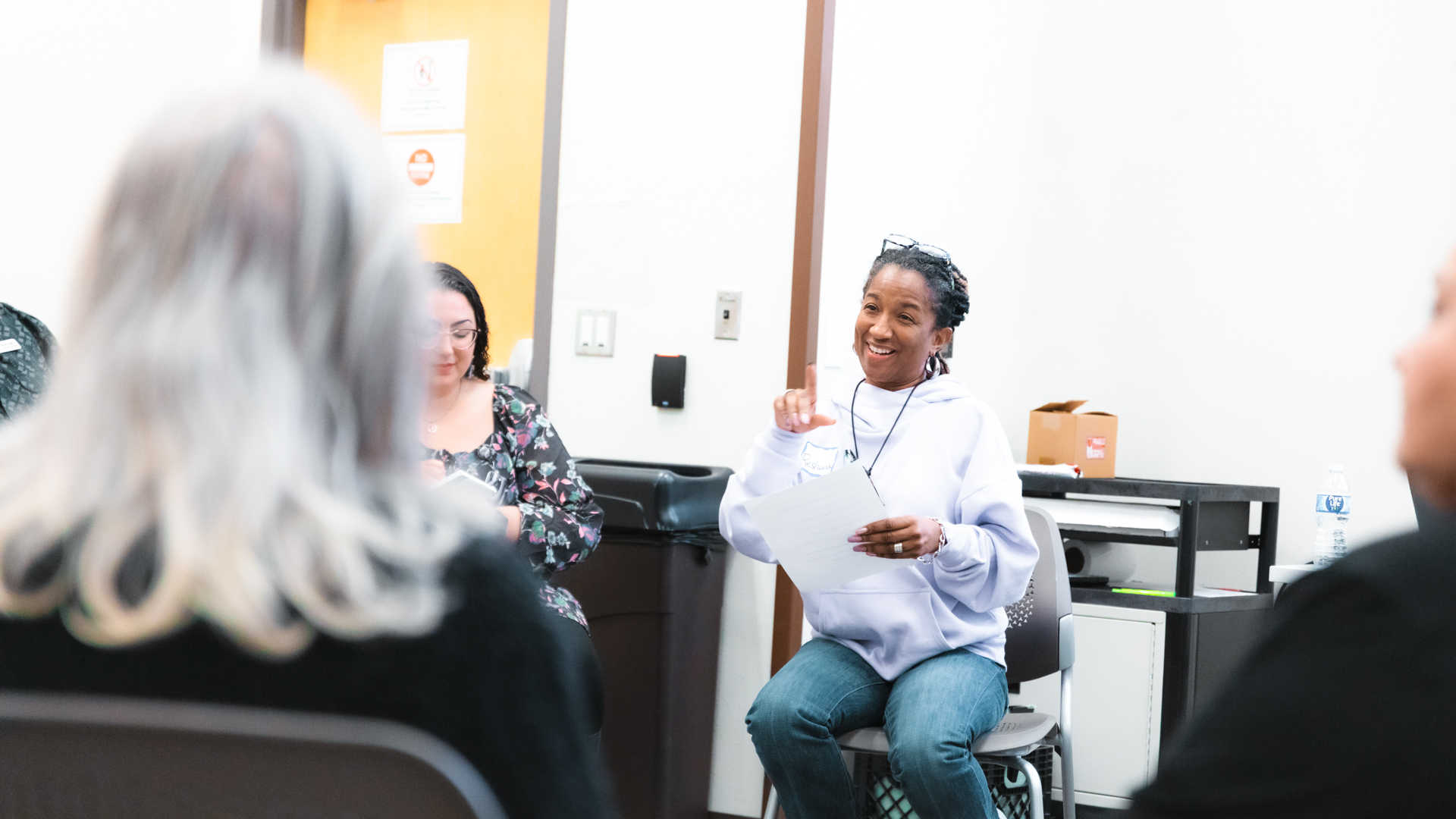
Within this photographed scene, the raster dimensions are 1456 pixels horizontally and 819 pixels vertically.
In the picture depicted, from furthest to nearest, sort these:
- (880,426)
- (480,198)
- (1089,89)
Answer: (1089,89) → (480,198) → (880,426)

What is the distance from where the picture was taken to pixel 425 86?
3150 mm

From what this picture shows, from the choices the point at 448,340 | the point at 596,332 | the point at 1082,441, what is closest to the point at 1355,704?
the point at 448,340

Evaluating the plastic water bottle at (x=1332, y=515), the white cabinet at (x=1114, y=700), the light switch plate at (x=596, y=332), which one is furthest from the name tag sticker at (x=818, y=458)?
the plastic water bottle at (x=1332, y=515)

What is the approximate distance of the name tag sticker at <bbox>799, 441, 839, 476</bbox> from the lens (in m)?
2.06

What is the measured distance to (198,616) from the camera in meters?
0.59

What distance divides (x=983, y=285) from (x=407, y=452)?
2.97 m

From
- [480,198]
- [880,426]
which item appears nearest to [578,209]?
[480,198]

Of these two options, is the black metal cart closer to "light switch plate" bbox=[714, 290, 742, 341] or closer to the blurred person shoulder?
"light switch plate" bbox=[714, 290, 742, 341]

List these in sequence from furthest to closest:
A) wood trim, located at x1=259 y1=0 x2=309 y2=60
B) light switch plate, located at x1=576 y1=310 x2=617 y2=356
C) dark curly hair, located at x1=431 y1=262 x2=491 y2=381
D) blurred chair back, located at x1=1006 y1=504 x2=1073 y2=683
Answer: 1. wood trim, located at x1=259 y1=0 x2=309 y2=60
2. light switch plate, located at x1=576 y1=310 x2=617 y2=356
3. dark curly hair, located at x1=431 y1=262 x2=491 y2=381
4. blurred chair back, located at x1=1006 y1=504 x2=1073 y2=683

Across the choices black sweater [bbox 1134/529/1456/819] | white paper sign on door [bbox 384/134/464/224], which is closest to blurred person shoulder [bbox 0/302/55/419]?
white paper sign on door [bbox 384/134/464/224]

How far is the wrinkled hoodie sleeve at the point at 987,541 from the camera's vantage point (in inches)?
72.0

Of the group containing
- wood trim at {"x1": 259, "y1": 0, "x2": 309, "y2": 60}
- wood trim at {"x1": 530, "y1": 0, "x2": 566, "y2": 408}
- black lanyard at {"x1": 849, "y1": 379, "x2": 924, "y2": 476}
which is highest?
wood trim at {"x1": 259, "y1": 0, "x2": 309, "y2": 60}

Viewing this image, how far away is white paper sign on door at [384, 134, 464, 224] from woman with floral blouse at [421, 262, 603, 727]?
3.21ft

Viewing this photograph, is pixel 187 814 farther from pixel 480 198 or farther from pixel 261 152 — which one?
pixel 480 198
